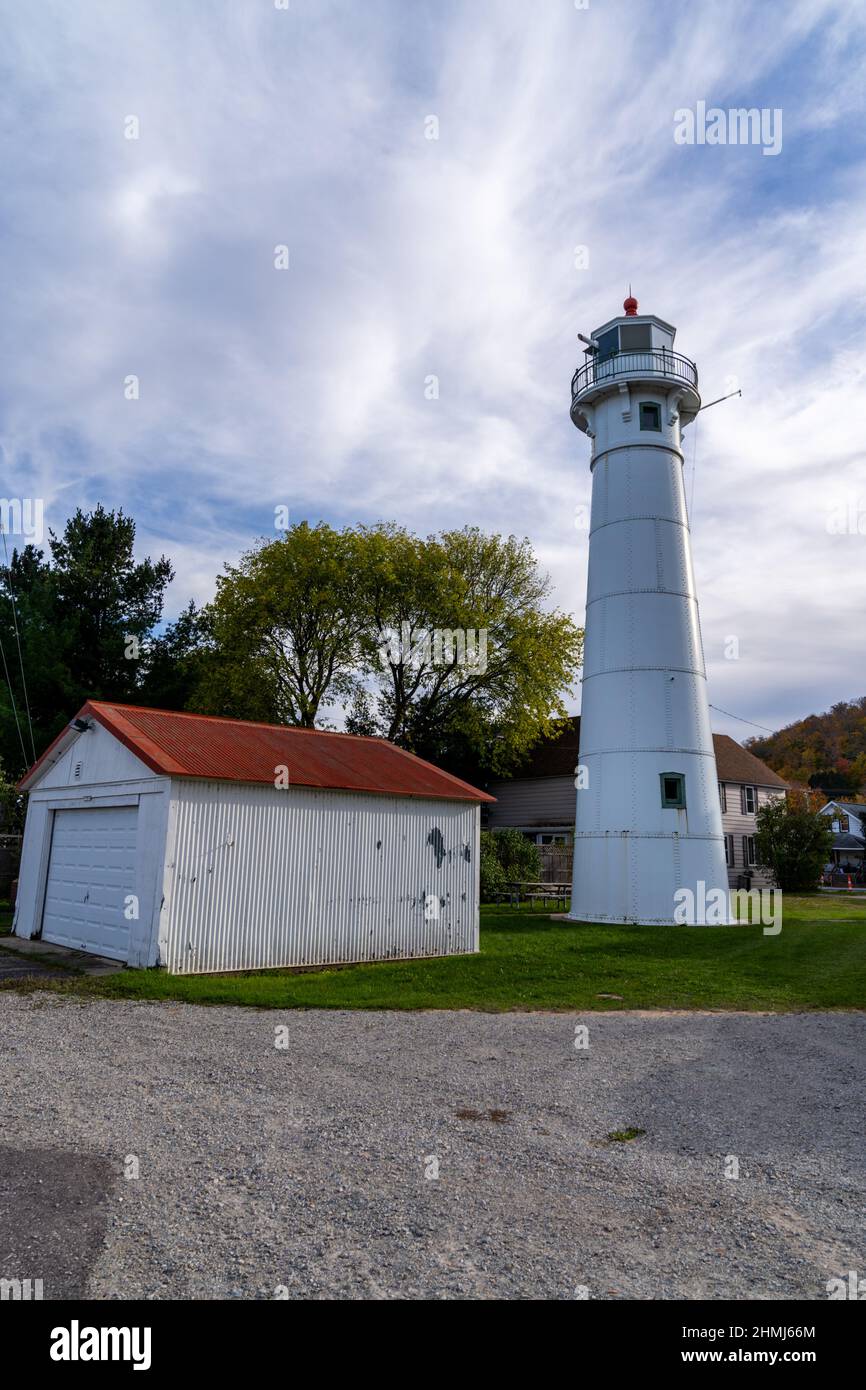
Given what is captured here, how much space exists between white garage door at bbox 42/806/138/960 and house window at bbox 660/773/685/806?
12.6 m

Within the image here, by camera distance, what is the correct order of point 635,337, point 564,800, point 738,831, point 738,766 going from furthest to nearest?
point 738,766
point 738,831
point 564,800
point 635,337

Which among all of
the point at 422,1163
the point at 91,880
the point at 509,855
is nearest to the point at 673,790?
the point at 509,855

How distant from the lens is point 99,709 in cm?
1530

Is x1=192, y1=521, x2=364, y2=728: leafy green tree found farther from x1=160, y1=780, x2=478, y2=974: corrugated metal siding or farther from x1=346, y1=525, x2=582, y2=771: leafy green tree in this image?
x1=160, y1=780, x2=478, y2=974: corrugated metal siding

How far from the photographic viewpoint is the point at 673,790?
21000mm

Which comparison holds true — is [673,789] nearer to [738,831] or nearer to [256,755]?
[256,755]

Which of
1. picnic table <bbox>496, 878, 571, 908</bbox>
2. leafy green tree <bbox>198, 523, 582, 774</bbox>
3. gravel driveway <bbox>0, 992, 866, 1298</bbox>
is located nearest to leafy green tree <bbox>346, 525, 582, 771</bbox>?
leafy green tree <bbox>198, 523, 582, 774</bbox>

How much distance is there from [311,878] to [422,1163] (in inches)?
370

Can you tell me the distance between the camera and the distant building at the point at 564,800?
36.8m

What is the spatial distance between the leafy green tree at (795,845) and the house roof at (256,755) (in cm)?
2269

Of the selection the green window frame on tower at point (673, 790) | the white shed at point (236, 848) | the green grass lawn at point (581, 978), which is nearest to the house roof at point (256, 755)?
the white shed at point (236, 848)

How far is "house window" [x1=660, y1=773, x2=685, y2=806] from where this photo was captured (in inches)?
823
